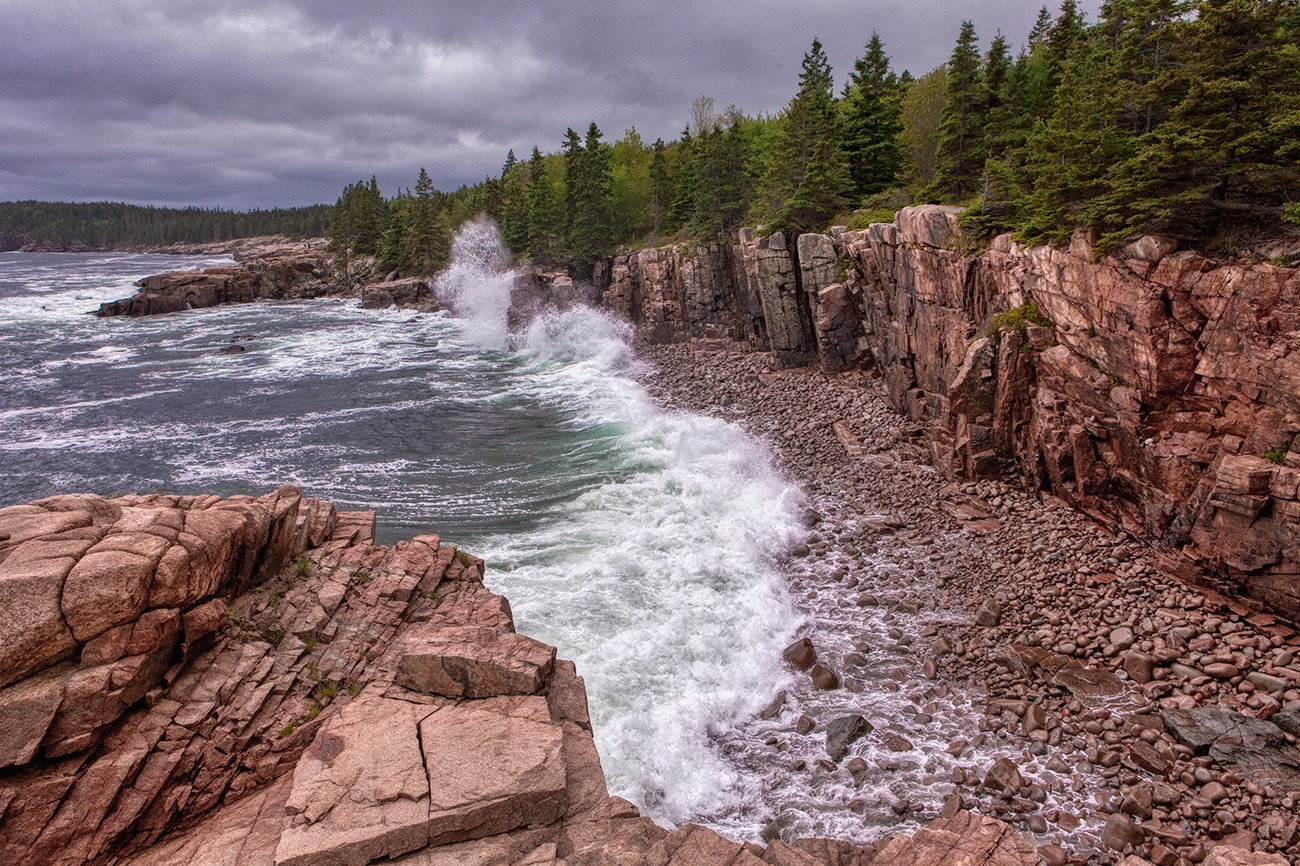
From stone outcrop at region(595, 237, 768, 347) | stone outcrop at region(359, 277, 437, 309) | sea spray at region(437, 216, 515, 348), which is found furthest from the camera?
stone outcrop at region(359, 277, 437, 309)

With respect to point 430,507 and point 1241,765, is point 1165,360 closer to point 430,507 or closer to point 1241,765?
point 1241,765

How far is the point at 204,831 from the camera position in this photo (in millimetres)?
7957

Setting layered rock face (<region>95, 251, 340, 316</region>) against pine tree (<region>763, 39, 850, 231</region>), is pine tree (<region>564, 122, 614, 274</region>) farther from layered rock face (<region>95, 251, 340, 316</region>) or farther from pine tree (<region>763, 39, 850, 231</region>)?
layered rock face (<region>95, 251, 340, 316</region>)

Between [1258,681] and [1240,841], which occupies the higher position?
[1258,681]

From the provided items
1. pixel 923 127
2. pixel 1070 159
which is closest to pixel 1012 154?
pixel 1070 159

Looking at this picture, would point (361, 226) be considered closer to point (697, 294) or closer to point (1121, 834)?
point (697, 294)

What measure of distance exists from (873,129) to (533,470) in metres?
34.8

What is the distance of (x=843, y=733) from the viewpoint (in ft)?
43.7

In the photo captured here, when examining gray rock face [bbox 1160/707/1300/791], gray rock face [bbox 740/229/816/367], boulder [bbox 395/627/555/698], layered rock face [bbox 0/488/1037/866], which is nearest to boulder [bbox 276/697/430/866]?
layered rock face [bbox 0/488/1037/866]

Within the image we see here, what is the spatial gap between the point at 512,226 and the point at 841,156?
3983 centimetres

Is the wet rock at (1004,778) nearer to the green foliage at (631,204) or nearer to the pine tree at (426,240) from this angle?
the green foliage at (631,204)

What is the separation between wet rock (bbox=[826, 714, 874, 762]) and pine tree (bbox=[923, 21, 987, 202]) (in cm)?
2992

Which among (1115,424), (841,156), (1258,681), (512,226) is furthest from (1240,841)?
(512,226)

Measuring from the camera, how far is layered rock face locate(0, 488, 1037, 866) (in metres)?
7.50
